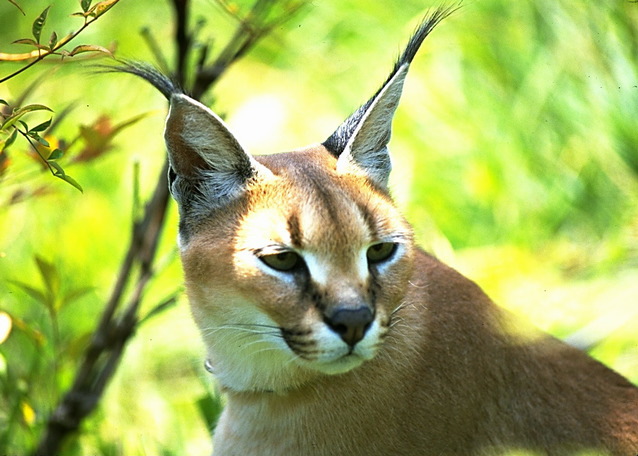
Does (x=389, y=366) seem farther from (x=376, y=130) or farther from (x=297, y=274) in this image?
(x=376, y=130)

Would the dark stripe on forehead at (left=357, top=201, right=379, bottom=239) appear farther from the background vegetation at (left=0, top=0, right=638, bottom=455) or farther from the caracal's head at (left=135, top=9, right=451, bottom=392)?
the background vegetation at (left=0, top=0, right=638, bottom=455)

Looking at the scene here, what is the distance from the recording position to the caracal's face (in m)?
2.64

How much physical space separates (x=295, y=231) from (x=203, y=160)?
1.51ft

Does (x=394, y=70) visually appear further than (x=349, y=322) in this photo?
Yes

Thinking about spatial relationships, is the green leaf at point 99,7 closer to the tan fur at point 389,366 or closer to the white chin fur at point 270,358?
the tan fur at point 389,366

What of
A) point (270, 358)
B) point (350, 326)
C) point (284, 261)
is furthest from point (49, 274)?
point (350, 326)

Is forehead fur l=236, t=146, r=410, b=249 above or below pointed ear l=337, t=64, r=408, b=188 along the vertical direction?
below

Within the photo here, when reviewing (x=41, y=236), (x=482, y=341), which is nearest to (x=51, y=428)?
(x=482, y=341)

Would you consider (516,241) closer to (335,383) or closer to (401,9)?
(401,9)

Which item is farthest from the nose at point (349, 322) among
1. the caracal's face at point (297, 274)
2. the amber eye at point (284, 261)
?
the amber eye at point (284, 261)

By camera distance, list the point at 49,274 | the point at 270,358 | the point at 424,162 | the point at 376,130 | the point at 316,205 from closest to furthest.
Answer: the point at 316,205 → the point at 270,358 → the point at 376,130 → the point at 49,274 → the point at 424,162

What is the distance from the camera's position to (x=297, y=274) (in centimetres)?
270

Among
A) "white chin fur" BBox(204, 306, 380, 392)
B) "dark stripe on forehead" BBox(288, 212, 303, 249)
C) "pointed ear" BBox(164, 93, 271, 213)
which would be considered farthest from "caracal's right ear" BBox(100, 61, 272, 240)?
"white chin fur" BBox(204, 306, 380, 392)

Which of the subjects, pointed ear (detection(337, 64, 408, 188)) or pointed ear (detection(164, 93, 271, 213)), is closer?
pointed ear (detection(164, 93, 271, 213))
